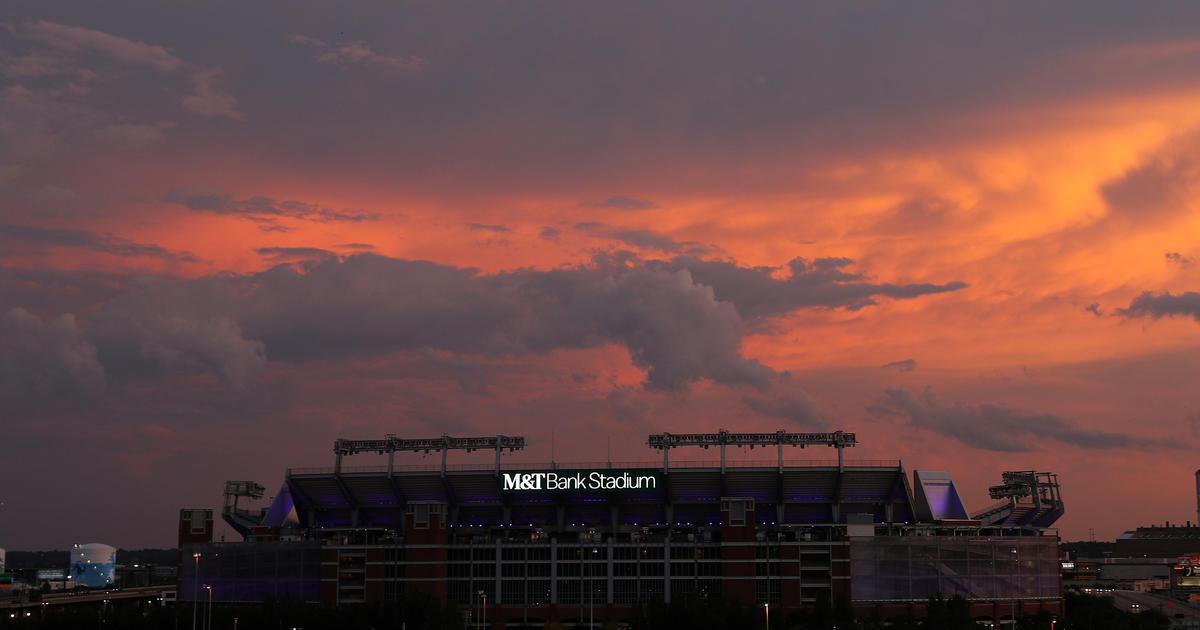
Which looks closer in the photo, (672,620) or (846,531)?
(672,620)

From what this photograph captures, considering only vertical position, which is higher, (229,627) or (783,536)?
(783,536)

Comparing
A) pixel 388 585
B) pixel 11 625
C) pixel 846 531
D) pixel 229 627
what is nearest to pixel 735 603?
pixel 846 531

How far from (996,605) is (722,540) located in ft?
157

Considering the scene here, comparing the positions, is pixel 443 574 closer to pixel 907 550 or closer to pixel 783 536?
pixel 783 536

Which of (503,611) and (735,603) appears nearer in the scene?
(735,603)

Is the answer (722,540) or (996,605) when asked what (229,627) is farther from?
(996,605)

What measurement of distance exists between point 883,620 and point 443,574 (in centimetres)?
7361

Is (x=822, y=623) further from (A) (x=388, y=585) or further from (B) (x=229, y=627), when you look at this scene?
(B) (x=229, y=627)

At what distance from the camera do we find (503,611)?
19888cm

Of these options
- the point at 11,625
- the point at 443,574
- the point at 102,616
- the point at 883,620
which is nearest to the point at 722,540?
the point at 883,620

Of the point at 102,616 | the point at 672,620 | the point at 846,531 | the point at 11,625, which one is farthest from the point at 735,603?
the point at 11,625

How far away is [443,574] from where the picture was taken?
656 feet

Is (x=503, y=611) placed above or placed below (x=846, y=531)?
below

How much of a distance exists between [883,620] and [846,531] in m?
15.6
